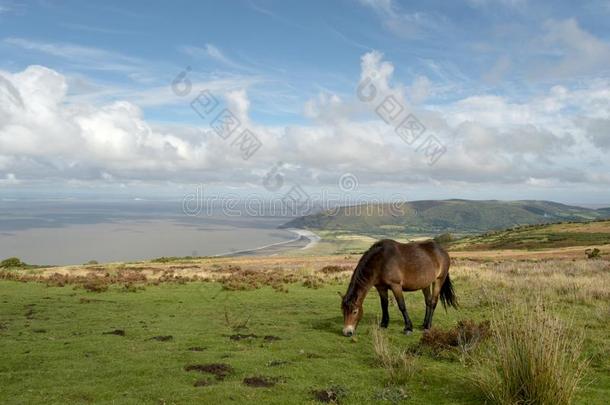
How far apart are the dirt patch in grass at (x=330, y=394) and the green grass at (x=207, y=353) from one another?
0.40ft

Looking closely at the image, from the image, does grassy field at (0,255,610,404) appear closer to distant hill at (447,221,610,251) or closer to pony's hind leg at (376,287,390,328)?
pony's hind leg at (376,287,390,328)

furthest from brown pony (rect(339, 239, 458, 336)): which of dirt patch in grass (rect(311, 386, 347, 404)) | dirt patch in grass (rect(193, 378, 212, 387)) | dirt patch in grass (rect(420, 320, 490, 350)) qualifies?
dirt patch in grass (rect(193, 378, 212, 387))

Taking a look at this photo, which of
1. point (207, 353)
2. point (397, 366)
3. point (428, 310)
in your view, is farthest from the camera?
point (428, 310)

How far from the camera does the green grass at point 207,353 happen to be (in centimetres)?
782

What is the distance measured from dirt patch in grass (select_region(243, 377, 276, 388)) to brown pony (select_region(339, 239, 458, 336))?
13.4ft

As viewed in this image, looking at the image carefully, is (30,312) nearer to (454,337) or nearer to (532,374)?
(454,337)

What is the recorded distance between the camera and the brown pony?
1245cm

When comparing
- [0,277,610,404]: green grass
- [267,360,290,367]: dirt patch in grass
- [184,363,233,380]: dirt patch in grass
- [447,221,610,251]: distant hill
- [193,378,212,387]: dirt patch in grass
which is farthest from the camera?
[447,221,610,251]: distant hill

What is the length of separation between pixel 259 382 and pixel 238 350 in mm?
2657

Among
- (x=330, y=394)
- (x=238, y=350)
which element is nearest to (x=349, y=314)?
(x=238, y=350)

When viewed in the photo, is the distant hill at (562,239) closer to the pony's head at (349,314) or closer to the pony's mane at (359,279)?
the pony's mane at (359,279)

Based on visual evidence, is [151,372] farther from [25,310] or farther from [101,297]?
[101,297]

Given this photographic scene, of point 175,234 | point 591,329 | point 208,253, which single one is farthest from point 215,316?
point 175,234

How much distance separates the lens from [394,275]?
41.9ft
